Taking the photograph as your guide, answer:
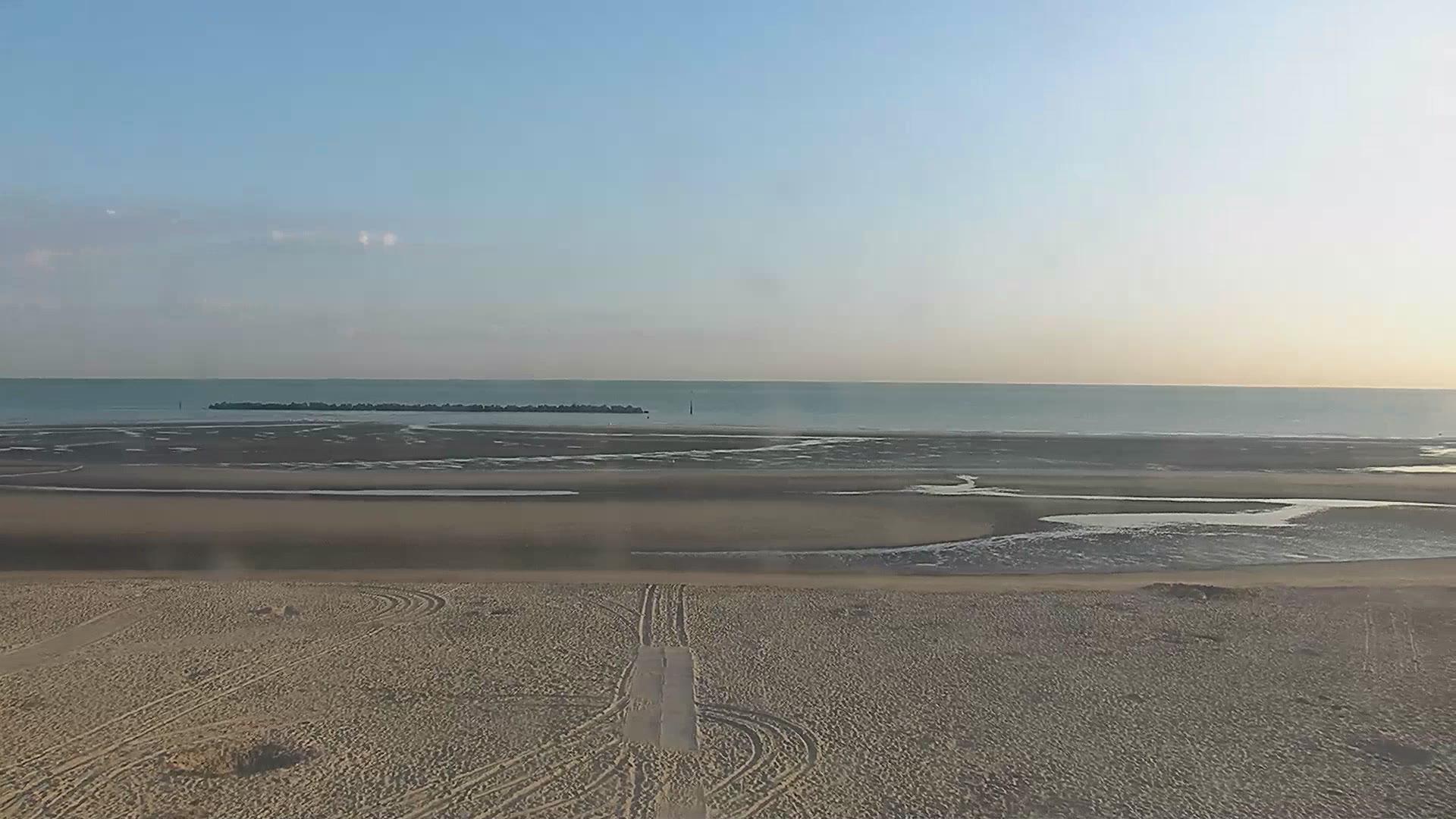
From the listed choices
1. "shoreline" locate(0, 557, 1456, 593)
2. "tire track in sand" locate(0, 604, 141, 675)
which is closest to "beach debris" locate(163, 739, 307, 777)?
"tire track in sand" locate(0, 604, 141, 675)

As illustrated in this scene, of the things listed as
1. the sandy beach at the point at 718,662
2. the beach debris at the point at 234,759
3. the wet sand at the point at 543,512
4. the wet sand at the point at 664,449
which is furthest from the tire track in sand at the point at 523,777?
the wet sand at the point at 664,449

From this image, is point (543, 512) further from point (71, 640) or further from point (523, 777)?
point (523, 777)

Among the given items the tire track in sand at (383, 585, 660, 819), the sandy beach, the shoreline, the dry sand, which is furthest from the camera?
the shoreline

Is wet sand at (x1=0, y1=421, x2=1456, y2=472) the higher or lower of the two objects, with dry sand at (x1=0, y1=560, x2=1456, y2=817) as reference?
higher

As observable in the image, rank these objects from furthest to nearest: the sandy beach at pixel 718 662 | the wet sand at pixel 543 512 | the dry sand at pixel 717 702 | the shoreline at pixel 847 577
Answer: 1. the wet sand at pixel 543 512
2. the shoreline at pixel 847 577
3. the sandy beach at pixel 718 662
4. the dry sand at pixel 717 702

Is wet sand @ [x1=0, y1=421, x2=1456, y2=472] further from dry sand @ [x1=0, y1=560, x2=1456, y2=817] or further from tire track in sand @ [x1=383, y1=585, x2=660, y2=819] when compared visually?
tire track in sand @ [x1=383, y1=585, x2=660, y2=819]

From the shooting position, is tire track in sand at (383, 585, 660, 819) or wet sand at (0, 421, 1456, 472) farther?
wet sand at (0, 421, 1456, 472)

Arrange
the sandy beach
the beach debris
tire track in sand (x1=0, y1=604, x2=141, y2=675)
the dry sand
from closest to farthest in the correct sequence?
the dry sand < the sandy beach < the beach debris < tire track in sand (x1=0, y1=604, x2=141, y2=675)

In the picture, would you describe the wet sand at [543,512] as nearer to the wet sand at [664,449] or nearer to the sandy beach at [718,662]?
the sandy beach at [718,662]

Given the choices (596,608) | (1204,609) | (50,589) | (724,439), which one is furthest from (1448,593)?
(724,439)
